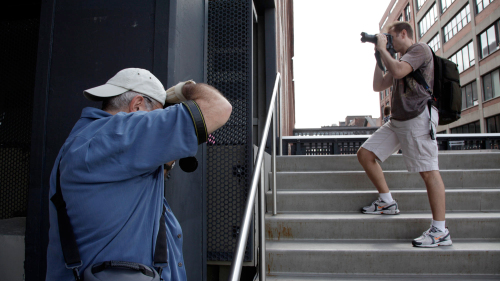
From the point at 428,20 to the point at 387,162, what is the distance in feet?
99.4

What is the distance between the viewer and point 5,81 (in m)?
2.52

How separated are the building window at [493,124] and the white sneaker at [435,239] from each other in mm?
20623

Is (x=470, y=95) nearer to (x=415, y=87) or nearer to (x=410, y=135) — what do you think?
(x=415, y=87)

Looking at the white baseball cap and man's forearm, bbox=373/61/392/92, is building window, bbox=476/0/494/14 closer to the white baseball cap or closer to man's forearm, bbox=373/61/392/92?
man's forearm, bbox=373/61/392/92

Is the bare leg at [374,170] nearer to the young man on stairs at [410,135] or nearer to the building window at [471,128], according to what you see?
the young man on stairs at [410,135]

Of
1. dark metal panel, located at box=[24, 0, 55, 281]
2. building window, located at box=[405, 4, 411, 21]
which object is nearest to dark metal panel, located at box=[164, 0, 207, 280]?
dark metal panel, located at box=[24, 0, 55, 281]

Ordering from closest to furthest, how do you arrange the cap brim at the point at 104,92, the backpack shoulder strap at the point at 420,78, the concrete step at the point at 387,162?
the cap brim at the point at 104,92
the backpack shoulder strap at the point at 420,78
the concrete step at the point at 387,162

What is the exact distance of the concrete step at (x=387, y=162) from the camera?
333 centimetres

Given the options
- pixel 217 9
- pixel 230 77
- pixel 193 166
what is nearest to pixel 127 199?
pixel 193 166

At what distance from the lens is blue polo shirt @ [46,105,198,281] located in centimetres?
87

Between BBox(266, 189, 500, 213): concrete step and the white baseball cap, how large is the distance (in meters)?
2.03

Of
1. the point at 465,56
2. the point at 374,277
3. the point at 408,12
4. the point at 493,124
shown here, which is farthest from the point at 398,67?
the point at 408,12

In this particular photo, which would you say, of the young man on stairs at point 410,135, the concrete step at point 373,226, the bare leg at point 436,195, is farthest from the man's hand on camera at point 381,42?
the concrete step at point 373,226

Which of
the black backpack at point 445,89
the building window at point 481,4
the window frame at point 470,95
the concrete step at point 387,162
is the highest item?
the building window at point 481,4
